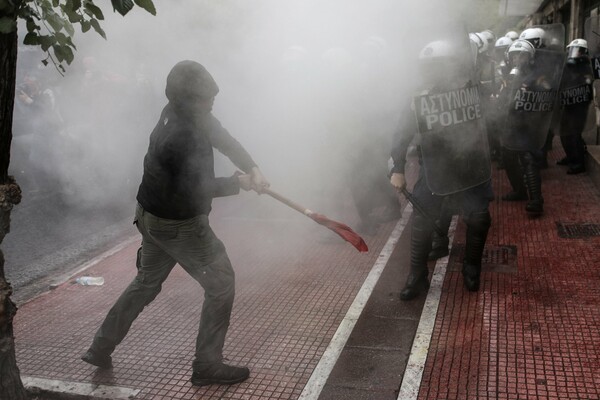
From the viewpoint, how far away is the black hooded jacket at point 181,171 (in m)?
2.95

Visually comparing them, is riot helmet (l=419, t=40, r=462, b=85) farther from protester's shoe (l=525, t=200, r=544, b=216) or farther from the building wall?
the building wall

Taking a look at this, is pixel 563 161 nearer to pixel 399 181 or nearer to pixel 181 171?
pixel 399 181

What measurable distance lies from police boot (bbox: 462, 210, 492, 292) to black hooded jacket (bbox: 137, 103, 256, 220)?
1.83 m

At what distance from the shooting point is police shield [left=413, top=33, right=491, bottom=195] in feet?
12.5

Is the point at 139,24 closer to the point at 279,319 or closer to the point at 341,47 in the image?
the point at 341,47

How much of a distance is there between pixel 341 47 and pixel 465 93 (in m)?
2.22

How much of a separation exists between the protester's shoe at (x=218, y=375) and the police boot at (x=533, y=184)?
3.61 metres

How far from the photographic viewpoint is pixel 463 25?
4.17m

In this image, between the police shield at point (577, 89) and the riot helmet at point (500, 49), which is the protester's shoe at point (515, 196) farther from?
the riot helmet at point (500, 49)

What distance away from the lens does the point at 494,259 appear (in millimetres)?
4688

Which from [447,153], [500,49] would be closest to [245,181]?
[447,153]

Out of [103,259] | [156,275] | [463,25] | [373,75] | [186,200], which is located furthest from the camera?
[373,75]

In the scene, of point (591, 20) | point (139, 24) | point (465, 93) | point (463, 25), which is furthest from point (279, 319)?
point (591, 20)

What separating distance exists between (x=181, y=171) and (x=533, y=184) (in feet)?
12.7
